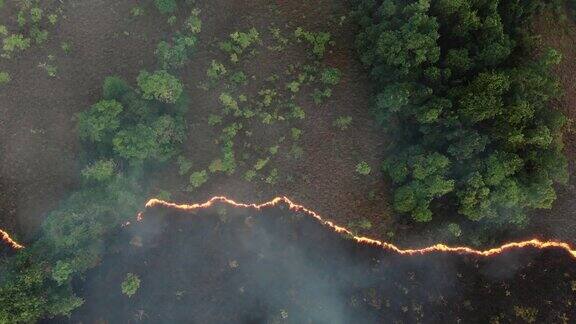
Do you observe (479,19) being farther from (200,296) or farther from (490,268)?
(200,296)

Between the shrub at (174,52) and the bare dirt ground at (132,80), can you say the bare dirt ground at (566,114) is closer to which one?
the bare dirt ground at (132,80)

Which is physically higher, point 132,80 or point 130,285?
A: point 132,80

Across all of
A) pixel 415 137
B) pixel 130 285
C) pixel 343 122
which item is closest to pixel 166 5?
pixel 343 122

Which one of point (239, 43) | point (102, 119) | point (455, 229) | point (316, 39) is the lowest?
point (455, 229)

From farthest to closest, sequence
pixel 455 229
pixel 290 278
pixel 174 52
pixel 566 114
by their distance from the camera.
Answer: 1. pixel 566 114
2. pixel 290 278
3. pixel 174 52
4. pixel 455 229

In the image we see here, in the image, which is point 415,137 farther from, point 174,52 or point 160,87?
point 174,52

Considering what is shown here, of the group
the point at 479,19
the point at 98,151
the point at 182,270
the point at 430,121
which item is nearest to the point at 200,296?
the point at 182,270

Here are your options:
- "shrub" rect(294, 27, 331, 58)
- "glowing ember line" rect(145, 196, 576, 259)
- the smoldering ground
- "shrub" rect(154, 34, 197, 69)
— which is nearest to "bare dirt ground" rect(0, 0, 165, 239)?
"shrub" rect(154, 34, 197, 69)
